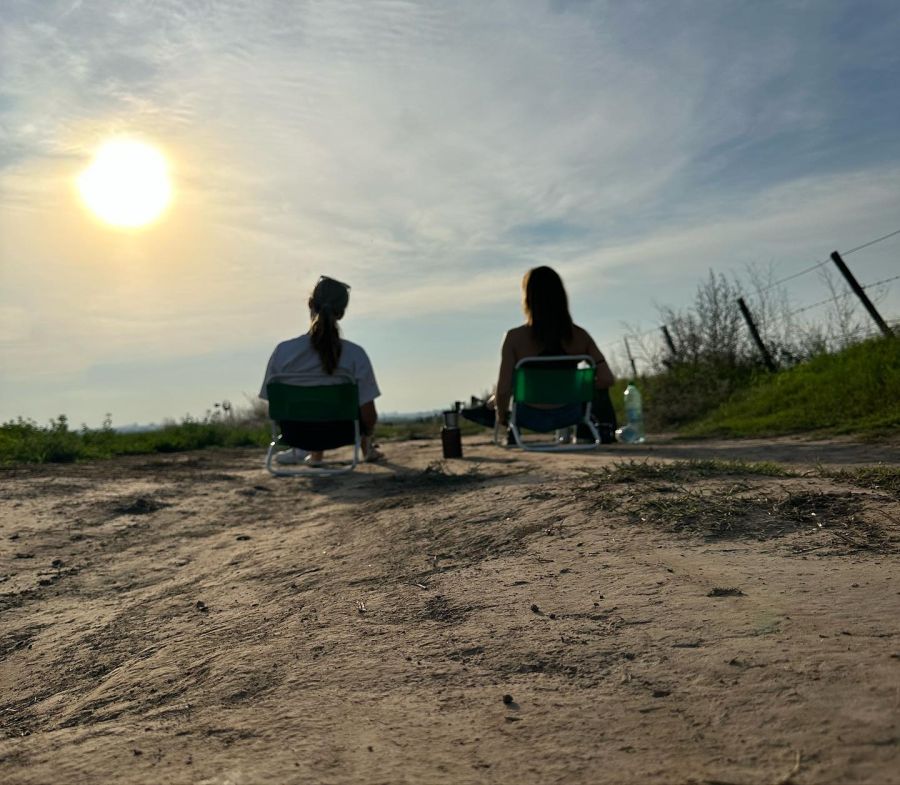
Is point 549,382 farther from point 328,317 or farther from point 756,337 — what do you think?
point 756,337

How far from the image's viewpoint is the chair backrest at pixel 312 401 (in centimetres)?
798

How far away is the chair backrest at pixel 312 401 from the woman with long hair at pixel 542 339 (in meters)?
1.35

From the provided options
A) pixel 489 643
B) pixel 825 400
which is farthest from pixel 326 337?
pixel 825 400

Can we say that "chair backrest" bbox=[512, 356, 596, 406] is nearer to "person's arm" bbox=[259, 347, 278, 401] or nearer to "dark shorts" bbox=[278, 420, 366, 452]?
"dark shorts" bbox=[278, 420, 366, 452]

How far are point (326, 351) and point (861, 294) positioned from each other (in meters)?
8.26

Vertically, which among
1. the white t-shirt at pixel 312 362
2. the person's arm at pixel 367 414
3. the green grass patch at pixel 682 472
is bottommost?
the green grass patch at pixel 682 472

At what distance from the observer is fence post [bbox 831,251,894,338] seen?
1234 cm

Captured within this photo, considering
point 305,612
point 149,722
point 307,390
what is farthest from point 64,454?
point 149,722

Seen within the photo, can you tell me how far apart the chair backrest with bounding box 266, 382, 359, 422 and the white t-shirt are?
0.18 metres

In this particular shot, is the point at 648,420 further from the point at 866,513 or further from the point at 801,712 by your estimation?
the point at 801,712

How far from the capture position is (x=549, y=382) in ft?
26.8

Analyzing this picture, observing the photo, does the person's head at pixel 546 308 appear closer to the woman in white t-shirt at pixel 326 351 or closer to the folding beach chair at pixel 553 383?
the folding beach chair at pixel 553 383

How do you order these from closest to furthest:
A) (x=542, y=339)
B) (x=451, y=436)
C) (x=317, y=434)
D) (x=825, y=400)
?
(x=317, y=434), (x=542, y=339), (x=451, y=436), (x=825, y=400)

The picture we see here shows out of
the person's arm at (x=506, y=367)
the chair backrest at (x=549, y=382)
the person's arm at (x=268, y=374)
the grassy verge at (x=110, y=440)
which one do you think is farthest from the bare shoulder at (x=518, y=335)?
the grassy verge at (x=110, y=440)
